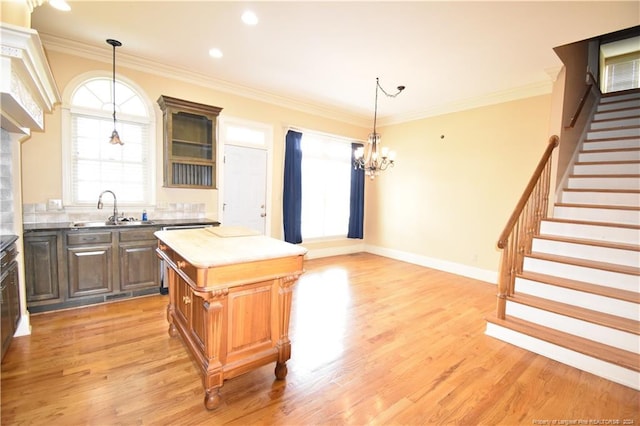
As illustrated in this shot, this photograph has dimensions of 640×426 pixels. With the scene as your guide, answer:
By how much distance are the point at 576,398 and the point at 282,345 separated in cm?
216

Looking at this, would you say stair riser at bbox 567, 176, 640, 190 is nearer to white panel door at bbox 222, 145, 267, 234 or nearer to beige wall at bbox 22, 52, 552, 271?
beige wall at bbox 22, 52, 552, 271

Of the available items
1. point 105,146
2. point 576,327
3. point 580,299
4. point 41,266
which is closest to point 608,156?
point 580,299

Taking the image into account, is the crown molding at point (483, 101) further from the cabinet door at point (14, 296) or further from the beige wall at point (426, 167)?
the cabinet door at point (14, 296)

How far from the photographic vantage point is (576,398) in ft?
6.93

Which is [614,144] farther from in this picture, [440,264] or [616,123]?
[440,264]

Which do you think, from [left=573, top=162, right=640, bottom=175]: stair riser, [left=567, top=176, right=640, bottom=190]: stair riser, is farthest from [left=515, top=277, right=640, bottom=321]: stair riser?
[left=573, top=162, right=640, bottom=175]: stair riser

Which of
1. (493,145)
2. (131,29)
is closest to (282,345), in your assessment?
(131,29)

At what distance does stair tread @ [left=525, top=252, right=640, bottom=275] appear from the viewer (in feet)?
9.18

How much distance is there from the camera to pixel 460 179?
521cm

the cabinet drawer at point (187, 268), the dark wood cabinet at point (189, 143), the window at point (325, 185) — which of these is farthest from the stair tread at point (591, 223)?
the dark wood cabinet at point (189, 143)

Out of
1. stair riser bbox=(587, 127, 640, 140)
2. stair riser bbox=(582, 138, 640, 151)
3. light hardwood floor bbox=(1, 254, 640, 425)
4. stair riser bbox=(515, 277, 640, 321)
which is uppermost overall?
stair riser bbox=(587, 127, 640, 140)

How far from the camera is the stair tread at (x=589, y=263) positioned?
9.18 ft

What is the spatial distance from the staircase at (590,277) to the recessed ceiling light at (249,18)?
3852mm

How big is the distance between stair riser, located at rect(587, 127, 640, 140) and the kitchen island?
5377 millimetres
